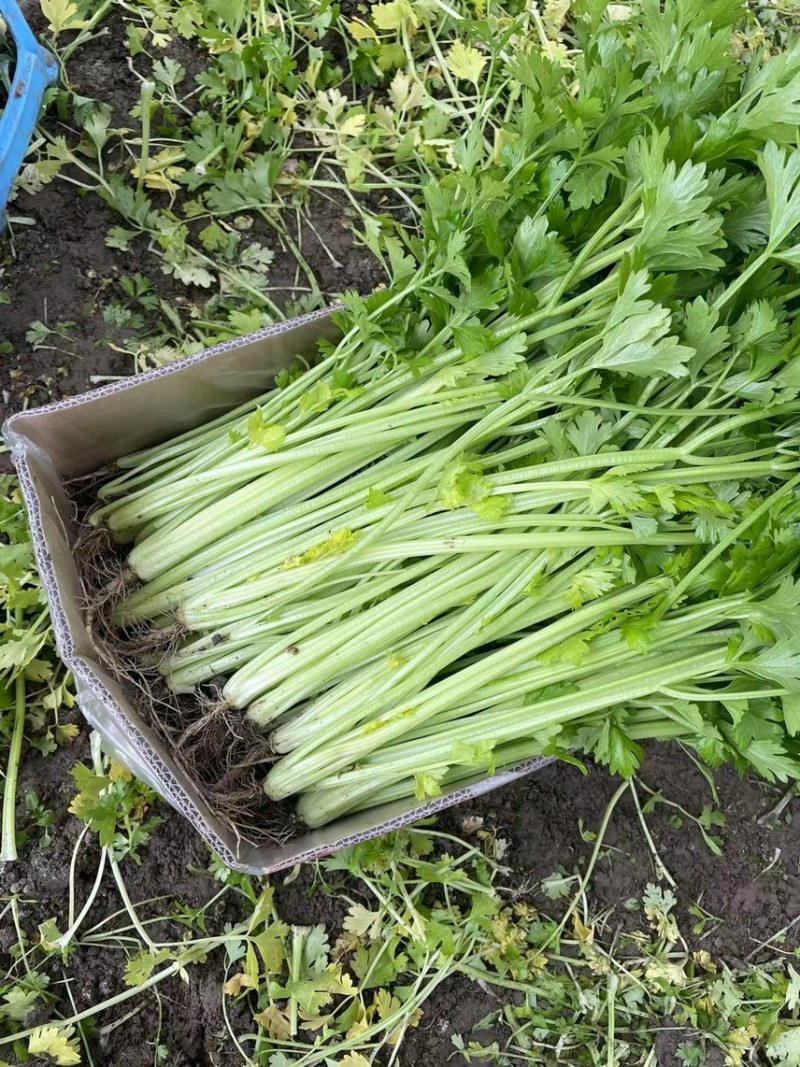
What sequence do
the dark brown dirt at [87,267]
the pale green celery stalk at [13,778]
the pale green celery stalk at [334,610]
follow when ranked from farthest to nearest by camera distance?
the dark brown dirt at [87,267] < the pale green celery stalk at [13,778] < the pale green celery stalk at [334,610]

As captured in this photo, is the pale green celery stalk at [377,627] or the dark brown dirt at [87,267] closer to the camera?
the pale green celery stalk at [377,627]

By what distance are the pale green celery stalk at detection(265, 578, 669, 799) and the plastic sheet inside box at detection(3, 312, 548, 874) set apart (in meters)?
0.15

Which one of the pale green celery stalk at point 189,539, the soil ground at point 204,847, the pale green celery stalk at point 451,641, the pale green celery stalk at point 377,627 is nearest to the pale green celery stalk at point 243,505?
the pale green celery stalk at point 189,539

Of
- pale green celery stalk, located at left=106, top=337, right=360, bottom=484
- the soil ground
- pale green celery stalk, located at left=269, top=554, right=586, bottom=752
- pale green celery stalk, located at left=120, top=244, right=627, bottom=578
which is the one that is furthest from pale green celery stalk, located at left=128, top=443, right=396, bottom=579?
the soil ground

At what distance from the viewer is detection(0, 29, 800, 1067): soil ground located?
1.71 metres

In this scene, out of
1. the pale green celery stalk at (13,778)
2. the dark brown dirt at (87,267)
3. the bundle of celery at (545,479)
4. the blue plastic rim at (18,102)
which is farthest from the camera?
the dark brown dirt at (87,267)

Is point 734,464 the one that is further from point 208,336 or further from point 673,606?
point 208,336

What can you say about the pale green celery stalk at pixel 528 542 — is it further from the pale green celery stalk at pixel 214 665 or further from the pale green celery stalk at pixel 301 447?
the pale green celery stalk at pixel 214 665

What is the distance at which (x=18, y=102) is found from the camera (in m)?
1.88

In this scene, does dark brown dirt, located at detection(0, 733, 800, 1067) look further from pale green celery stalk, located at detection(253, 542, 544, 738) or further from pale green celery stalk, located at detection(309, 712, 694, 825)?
pale green celery stalk, located at detection(253, 542, 544, 738)

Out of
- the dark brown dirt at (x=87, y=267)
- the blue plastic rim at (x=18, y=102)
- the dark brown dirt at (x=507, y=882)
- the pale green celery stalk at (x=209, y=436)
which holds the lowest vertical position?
the dark brown dirt at (x=507, y=882)

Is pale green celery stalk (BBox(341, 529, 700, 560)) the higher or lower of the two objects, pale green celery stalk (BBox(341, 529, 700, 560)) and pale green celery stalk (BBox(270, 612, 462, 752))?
the higher

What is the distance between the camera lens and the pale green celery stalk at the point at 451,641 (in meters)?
1.51

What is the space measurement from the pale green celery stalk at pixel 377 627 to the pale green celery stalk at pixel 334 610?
0.04 ft
